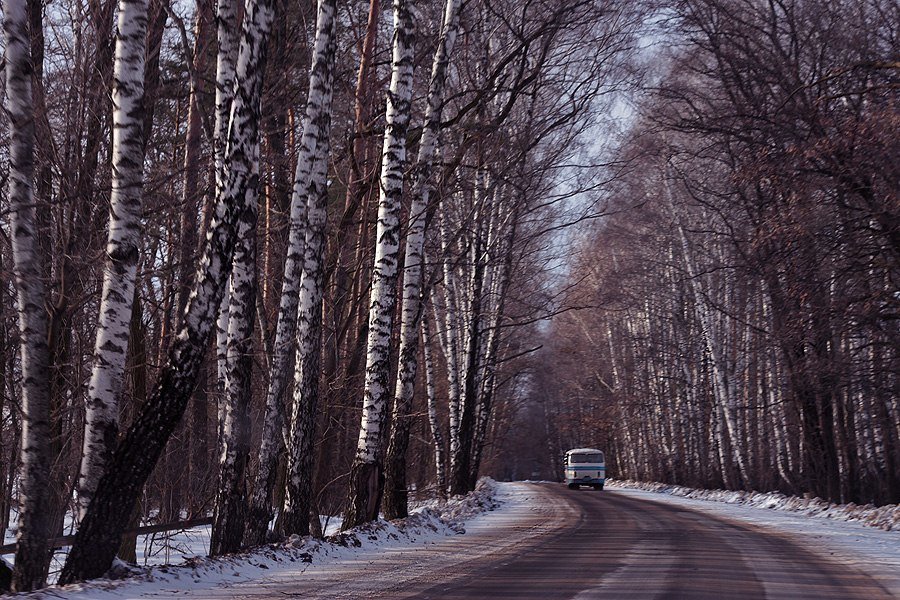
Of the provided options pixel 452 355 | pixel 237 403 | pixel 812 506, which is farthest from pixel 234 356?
pixel 812 506

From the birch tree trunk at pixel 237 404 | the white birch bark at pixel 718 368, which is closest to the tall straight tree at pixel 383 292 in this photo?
the birch tree trunk at pixel 237 404

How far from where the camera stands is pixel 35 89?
13.6 metres

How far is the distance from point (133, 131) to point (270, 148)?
11.6 m

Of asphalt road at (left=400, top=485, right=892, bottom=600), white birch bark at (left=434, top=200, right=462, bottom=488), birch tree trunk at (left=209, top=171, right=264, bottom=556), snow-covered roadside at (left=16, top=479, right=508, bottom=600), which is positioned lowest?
asphalt road at (left=400, top=485, right=892, bottom=600)

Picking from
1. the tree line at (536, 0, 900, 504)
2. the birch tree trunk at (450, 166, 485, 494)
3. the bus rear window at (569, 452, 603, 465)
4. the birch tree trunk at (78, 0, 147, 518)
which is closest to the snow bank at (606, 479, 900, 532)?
the tree line at (536, 0, 900, 504)

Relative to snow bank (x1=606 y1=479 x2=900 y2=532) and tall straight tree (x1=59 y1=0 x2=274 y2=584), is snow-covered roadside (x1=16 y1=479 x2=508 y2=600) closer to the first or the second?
tall straight tree (x1=59 y1=0 x2=274 y2=584)

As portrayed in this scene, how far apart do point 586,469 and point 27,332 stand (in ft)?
126

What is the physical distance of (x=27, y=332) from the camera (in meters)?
8.95

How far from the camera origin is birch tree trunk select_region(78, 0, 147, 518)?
899cm

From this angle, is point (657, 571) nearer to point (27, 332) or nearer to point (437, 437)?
point (27, 332)

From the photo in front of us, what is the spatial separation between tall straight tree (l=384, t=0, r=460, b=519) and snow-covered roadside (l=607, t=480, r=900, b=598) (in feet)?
23.1

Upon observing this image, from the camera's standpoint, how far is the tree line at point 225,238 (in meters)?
9.05

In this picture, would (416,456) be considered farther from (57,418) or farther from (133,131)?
(133,131)

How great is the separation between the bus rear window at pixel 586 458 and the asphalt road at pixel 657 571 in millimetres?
28588
